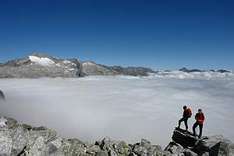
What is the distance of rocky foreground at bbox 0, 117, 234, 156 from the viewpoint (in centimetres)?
3638

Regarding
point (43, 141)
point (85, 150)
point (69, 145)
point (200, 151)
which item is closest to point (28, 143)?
point (43, 141)

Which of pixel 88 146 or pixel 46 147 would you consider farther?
pixel 88 146

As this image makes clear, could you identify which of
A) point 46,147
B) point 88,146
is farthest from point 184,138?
point 46,147

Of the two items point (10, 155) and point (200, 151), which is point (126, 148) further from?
point (10, 155)

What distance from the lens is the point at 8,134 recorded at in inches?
1444

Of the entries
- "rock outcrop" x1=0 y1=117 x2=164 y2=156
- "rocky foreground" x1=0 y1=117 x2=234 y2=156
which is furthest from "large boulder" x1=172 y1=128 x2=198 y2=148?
"rock outcrop" x1=0 y1=117 x2=164 y2=156

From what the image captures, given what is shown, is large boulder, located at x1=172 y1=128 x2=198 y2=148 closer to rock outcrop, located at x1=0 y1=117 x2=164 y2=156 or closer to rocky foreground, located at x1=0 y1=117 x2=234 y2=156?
rocky foreground, located at x1=0 y1=117 x2=234 y2=156

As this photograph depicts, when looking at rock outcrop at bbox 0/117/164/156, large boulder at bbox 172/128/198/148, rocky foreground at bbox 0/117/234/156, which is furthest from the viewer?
large boulder at bbox 172/128/198/148

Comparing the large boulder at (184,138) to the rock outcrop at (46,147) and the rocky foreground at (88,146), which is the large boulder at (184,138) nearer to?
the rocky foreground at (88,146)

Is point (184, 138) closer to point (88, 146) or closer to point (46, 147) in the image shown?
point (88, 146)

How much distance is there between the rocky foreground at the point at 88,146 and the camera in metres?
36.4

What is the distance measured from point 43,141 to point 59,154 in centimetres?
232

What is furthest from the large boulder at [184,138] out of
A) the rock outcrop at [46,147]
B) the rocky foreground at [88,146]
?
the rock outcrop at [46,147]

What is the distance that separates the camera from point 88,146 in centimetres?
4497
